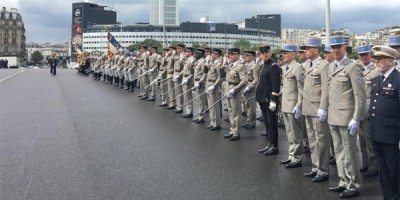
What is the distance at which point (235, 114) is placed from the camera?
31.9 feet

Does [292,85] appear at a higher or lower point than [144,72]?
lower

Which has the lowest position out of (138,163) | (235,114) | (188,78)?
(138,163)

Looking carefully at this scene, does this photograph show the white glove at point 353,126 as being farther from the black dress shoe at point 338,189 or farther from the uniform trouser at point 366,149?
the uniform trouser at point 366,149

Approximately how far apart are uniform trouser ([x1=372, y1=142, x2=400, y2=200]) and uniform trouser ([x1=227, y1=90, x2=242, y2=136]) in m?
4.51

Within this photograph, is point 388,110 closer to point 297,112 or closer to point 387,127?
point 387,127

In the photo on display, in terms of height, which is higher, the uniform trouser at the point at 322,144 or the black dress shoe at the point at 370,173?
the uniform trouser at the point at 322,144

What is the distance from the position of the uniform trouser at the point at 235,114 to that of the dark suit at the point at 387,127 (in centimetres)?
453

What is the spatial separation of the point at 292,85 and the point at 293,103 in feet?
1.01

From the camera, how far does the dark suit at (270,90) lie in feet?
26.1

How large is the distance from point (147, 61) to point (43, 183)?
1112 cm

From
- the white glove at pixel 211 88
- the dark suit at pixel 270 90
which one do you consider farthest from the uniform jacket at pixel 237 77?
the dark suit at pixel 270 90

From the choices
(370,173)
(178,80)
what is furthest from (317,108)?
(178,80)

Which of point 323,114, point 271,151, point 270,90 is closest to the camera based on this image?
point 323,114

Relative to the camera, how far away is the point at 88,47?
144m
